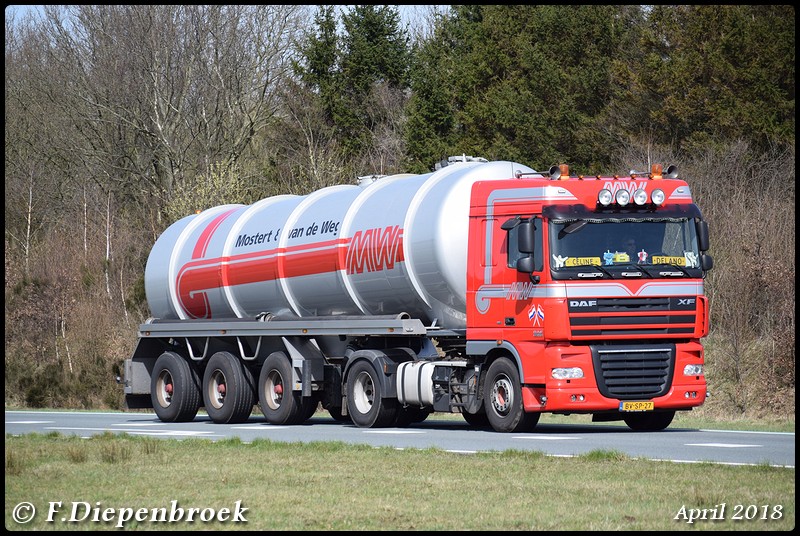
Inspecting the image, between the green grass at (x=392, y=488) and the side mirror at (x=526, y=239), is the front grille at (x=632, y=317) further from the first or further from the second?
the green grass at (x=392, y=488)

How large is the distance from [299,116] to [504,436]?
126 ft

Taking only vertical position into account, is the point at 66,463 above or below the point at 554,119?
below

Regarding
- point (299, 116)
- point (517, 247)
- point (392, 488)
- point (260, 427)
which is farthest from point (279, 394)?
point (299, 116)

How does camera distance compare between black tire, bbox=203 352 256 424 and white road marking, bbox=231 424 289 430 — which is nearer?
white road marking, bbox=231 424 289 430

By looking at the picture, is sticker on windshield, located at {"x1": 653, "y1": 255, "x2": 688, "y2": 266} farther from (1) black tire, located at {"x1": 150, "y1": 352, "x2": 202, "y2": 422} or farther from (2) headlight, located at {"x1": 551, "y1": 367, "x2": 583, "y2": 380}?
(1) black tire, located at {"x1": 150, "y1": 352, "x2": 202, "y2": 422}

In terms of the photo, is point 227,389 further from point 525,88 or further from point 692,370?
point 525,88

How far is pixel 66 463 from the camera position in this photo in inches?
603

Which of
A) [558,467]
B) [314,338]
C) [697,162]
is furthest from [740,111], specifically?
[558,467]

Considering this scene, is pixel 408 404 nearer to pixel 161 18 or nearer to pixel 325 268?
pixel 325 268

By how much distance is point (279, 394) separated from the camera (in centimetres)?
2455

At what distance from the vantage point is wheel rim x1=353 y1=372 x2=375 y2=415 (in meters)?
22.4

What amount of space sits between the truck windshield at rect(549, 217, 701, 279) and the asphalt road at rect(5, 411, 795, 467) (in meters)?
2.13

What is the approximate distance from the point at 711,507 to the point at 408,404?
432 inches

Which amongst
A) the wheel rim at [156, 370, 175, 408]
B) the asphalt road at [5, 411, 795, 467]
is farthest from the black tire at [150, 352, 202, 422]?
the asphalt road at [5, 411, 795, 467]
